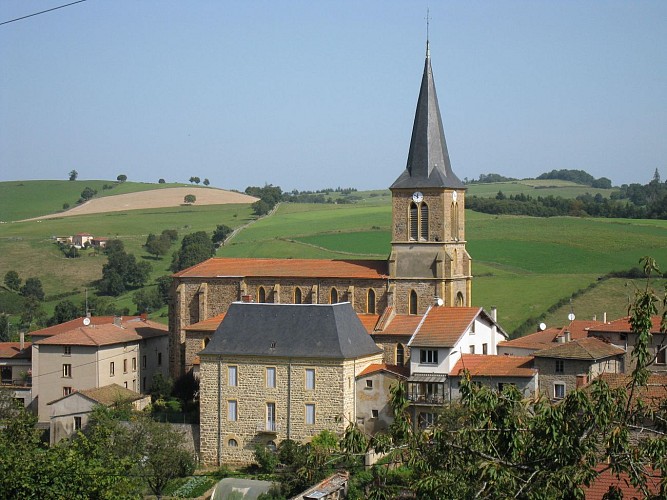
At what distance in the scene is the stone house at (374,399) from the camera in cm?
4709

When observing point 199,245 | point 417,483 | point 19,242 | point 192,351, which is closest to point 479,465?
point 417,483

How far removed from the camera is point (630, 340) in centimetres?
5216

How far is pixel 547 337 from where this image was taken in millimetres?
56938

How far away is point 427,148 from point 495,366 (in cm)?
1383

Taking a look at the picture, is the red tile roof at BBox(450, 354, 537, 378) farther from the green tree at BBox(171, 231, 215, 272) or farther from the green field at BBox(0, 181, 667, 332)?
the green tree at BBox(171, 231, 215, 272)

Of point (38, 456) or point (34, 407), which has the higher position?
point (38, 456)

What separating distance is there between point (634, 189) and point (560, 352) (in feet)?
364

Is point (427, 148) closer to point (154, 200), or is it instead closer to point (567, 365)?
point (567, 365)

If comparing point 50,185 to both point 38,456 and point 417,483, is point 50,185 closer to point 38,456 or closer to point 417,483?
point 38,456

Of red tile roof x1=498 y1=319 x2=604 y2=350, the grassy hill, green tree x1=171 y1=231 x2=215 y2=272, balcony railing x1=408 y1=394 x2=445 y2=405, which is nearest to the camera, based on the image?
balcony railing x1=408 y1=394 x2=445 y2=405

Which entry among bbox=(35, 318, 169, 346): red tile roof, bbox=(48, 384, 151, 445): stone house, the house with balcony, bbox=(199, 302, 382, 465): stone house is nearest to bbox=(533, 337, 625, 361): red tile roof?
the house with balcony

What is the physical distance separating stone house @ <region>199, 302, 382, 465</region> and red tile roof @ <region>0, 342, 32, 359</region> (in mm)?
17697

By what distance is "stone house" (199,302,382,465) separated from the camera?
4700cm

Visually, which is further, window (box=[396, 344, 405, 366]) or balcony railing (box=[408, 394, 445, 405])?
window (box=[396, 344, 405, 366])
